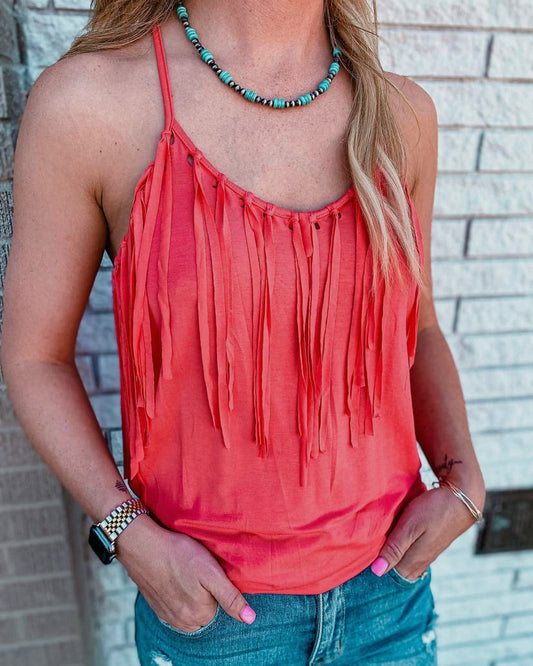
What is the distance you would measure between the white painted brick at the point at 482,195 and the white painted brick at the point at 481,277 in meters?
0.12

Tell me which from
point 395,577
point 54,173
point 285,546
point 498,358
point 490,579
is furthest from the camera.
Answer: point 490,579

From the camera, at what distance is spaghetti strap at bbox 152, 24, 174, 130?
858mm

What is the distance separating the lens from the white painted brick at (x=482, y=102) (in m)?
1.35

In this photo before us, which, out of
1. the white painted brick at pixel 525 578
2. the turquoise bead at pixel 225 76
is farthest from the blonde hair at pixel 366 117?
the white painted brick at pixel 525 578

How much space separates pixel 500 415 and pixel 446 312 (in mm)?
354

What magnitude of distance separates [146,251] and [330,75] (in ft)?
1.48

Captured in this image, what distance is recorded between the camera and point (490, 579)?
1818 millimetres

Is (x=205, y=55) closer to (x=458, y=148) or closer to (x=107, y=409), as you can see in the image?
(x=458, y=148)

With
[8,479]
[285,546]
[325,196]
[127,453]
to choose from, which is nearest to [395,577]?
[285,546]

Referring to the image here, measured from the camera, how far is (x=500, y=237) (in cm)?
149

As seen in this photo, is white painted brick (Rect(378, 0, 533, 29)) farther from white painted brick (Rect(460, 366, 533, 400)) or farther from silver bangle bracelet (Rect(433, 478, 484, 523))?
silver bangle bracelet (Rect(433, 478, 484, 523))

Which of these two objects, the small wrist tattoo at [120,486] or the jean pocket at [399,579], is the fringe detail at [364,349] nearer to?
the jean pocket at [399,579]

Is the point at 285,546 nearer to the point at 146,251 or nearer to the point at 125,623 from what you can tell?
the point at 146,251

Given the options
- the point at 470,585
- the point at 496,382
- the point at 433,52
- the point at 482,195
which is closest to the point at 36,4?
the point at 433,52
